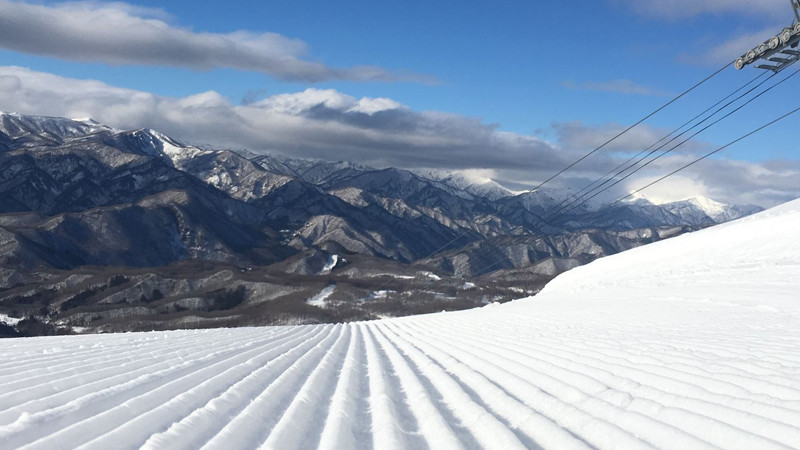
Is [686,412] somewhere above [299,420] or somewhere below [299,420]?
below

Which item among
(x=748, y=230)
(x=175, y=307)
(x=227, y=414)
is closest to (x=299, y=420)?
(x=227, y=414)

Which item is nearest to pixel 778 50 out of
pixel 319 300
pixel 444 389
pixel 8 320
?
pixel 444 389

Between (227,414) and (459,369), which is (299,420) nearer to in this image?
(227,414)

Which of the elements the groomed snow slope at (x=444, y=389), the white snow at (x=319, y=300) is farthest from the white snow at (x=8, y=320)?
the groomed snow slope at (x=444, y=389)

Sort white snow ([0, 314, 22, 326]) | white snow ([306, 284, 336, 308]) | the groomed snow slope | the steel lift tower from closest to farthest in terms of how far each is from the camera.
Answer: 1. the groomed snow slope
2. the steel lift tower
3. white snow ([0, 314, 22, 326])
4. white snow ([306, 284, 336, 308])

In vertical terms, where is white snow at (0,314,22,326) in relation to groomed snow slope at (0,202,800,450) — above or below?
above

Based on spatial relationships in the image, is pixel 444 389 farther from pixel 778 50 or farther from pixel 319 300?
pixel 319 300

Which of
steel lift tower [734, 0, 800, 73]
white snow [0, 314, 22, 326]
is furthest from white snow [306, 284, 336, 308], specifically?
steel lift tower [734, 0, 800, 73]

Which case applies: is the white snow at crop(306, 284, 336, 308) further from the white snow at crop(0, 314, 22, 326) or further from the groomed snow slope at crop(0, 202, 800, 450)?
the groomed snow slope at crop(0, 202, 800, 450)
